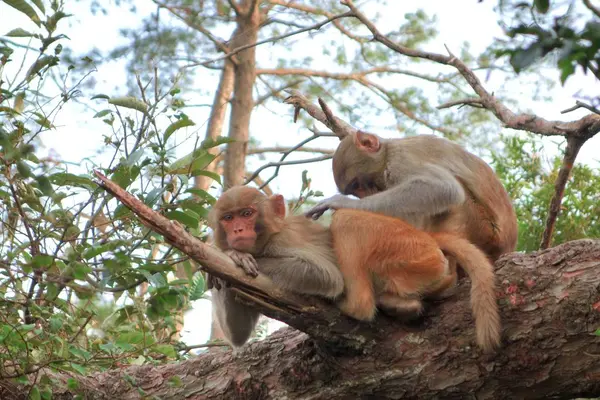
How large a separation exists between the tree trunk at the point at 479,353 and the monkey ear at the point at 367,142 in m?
1.77

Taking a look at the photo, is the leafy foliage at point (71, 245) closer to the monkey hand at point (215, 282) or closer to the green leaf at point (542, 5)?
the monkey hand at point (215, 282)

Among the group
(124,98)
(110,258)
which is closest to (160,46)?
(124,98)

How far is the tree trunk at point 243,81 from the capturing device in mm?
14430

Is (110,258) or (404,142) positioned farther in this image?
(404,142)

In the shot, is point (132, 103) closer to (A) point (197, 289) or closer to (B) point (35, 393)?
(A) point (197, 289)

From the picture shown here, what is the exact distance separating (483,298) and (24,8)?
144 inches

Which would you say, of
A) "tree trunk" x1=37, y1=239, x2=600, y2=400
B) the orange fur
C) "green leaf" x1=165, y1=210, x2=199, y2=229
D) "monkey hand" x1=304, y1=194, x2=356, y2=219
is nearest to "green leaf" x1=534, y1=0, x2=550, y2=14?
"tree trunk" x1=37, y1=239, x2=600, y2=400

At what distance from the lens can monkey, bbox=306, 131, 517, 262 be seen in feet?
19.8

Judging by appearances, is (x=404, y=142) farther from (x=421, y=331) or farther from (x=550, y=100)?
(x=550, y=100)

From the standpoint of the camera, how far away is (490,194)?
6.22 metres

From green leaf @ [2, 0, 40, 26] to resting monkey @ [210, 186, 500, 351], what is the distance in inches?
73.2

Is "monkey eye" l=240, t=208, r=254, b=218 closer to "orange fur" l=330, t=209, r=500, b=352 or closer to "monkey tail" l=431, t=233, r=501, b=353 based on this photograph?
"orange fur" l=330, t=209, r=500, b=352

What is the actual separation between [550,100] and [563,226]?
25.6ft

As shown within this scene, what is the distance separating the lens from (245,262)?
503cm
